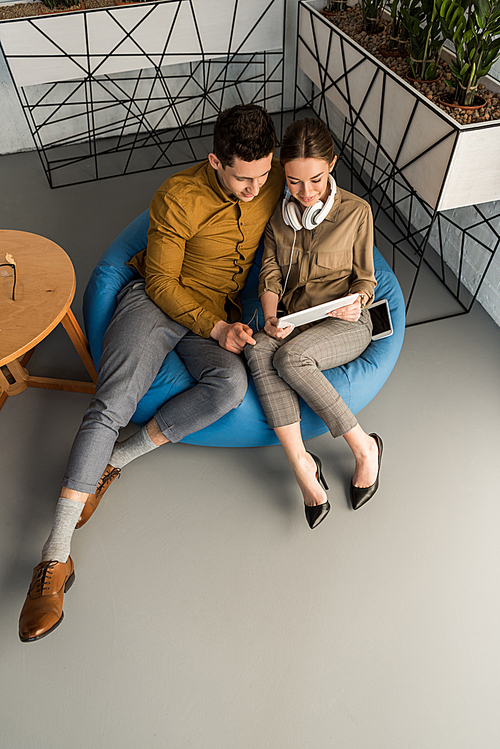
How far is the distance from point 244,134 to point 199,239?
0.45 m

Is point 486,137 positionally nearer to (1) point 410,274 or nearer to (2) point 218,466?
(1) point 410,274

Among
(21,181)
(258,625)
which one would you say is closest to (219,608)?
(258,625)

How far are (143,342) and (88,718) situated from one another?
3.79 ft

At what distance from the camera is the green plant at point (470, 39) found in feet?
5.63

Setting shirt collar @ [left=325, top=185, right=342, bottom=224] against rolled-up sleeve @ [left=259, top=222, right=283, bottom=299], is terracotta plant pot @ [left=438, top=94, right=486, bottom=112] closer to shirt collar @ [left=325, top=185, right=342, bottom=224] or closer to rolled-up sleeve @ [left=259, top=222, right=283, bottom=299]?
shirt collar @ [left=325, top=185, right=342, bottom=224]

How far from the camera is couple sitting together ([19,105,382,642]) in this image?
5.28ft

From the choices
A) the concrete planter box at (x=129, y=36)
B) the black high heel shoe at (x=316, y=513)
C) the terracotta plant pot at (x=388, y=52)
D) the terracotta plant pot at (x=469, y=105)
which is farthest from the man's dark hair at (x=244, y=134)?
the concrete planter box at (x=129, y=36)

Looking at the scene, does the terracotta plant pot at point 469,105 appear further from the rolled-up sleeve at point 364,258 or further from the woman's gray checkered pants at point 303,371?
the woman's gray checkered pants at point 303,371

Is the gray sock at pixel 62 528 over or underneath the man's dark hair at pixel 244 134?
underneath

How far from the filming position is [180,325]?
1.92 metres

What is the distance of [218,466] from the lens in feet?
6.62

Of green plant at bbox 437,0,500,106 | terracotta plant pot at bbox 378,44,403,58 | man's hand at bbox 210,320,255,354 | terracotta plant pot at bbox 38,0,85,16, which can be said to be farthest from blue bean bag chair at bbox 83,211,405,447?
terracotta plant pot at bbox 38,0,85,16

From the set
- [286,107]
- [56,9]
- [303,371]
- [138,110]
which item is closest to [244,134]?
[303,371]

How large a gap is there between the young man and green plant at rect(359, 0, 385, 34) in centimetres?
114
